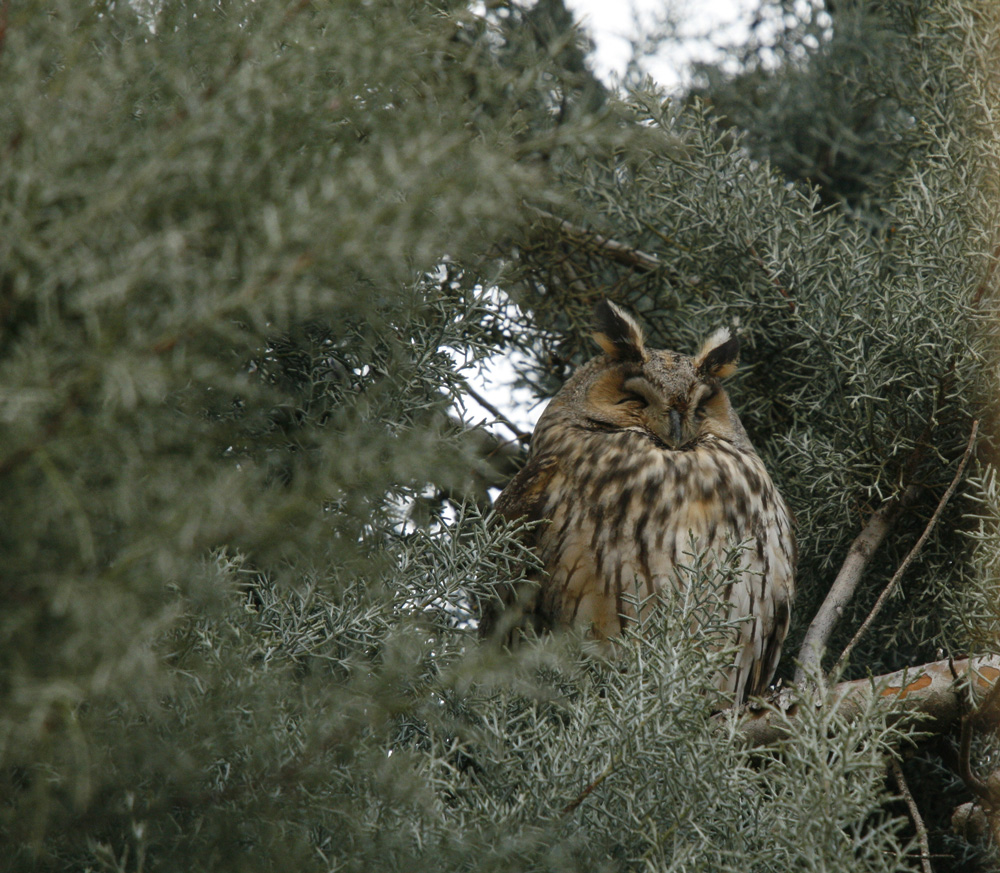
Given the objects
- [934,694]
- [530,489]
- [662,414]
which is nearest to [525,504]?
[530,489]

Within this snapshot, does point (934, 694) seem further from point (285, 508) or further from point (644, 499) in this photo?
point (285, 508)

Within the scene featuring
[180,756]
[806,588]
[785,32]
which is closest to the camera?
[180,756]

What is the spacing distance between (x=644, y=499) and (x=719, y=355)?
363 mm

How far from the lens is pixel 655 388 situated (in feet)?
7.68

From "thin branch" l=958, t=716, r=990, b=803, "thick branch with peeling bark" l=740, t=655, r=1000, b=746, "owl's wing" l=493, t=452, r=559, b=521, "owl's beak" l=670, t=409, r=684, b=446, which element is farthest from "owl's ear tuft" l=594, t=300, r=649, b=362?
"thin branch" l=958, t=716, r=990, b=803

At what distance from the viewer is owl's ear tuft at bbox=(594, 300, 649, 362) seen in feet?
7.64

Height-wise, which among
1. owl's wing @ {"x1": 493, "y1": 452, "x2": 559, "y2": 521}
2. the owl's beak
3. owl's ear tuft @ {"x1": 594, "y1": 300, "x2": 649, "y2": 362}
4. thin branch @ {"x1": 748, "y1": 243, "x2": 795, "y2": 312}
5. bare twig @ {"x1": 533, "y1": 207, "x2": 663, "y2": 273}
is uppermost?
bare twig @ {"x1": 533, "y1": 207, "x2": 663, "y2": 273}

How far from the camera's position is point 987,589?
1628 mm

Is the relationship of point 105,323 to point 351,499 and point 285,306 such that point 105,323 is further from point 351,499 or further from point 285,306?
point 351,499

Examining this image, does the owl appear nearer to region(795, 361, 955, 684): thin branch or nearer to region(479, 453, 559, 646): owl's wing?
region(479, 453, 559, 646): owl's wing

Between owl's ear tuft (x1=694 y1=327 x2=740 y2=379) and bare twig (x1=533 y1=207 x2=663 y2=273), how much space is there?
28 centimetres

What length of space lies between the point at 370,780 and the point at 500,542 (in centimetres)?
64

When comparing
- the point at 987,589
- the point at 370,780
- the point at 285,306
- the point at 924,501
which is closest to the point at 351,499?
the point at 285,306

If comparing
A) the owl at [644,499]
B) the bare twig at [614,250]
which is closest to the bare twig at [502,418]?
the owl at [644,499]
